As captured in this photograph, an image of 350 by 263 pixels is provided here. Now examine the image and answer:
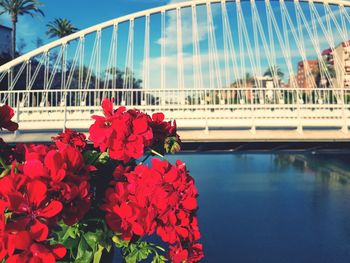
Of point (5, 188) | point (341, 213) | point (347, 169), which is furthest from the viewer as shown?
point (347, 169)

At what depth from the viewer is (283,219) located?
1438 centimetres

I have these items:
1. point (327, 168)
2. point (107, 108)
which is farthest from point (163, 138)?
point (327, 168)

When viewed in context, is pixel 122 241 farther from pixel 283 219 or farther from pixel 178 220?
pixel 283 219

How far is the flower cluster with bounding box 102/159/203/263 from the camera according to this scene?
1.43 m

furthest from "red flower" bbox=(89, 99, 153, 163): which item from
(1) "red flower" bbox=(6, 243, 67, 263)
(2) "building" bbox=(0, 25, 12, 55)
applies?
(2) "building" bbox=(0, 25, 12, 55)

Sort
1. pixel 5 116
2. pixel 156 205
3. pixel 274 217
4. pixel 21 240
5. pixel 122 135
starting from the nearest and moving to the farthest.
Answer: pixel 21 240 → pixel 156 205 → pixel 122 135 → pixel 5 116 → pixel 274 217

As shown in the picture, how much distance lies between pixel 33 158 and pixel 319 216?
51.1 ft

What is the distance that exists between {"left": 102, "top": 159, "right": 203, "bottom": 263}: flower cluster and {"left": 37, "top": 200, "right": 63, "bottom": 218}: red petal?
0.33 m

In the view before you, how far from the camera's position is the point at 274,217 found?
48.0ft

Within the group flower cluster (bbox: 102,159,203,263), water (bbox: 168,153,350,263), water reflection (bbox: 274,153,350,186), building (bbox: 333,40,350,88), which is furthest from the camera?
water reflection (bbox: 274,153,350,186)

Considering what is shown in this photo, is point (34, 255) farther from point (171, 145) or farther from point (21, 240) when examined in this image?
point (171, 145)

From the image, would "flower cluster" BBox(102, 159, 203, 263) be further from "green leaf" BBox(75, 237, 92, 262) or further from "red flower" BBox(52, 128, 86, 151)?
"red flower" BBox(52, 128, 86, 151)

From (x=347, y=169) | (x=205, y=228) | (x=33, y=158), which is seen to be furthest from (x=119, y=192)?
(x=347, y=169)

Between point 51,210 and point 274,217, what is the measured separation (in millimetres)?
14596
